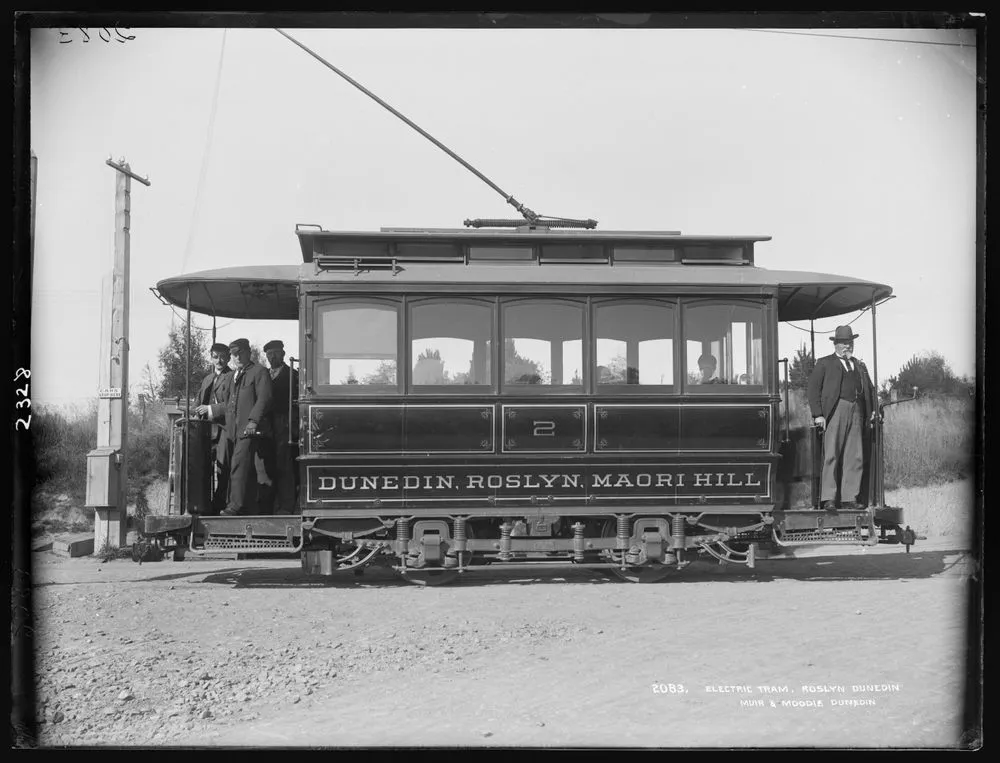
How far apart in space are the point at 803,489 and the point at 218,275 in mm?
6192

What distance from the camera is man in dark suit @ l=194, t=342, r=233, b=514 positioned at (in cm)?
868

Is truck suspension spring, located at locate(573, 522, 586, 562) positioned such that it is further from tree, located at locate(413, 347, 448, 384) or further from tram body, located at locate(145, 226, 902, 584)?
tree, located at locate(413, 347, 448, 384)

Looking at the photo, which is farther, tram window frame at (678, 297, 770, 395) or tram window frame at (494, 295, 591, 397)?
tram window frame at (678, 297, 770, 395)

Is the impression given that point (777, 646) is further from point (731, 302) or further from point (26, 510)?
point (26, 510)

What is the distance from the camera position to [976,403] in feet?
23.4

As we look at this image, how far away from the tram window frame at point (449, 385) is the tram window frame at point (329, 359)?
6 centimetres

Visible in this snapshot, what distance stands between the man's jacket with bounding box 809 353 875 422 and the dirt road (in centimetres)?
182

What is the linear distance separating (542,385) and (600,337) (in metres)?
0.71

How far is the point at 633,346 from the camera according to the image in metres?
8.43

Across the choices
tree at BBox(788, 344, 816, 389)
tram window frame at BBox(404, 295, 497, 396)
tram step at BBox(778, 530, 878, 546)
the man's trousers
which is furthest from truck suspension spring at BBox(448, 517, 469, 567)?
tree at BBox(788, 344, 816, 389)

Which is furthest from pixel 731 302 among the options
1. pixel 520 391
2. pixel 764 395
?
pixel 520 391

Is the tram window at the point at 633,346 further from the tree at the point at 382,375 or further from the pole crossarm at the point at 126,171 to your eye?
the pole crossarm at the point at 126,171

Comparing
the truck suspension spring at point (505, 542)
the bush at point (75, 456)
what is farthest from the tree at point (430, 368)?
the bush at point (75, 456)

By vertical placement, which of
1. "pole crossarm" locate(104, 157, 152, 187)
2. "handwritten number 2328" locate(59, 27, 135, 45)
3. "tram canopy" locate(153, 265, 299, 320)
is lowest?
"tram canopy" locate(153, 265, 299, 320)
